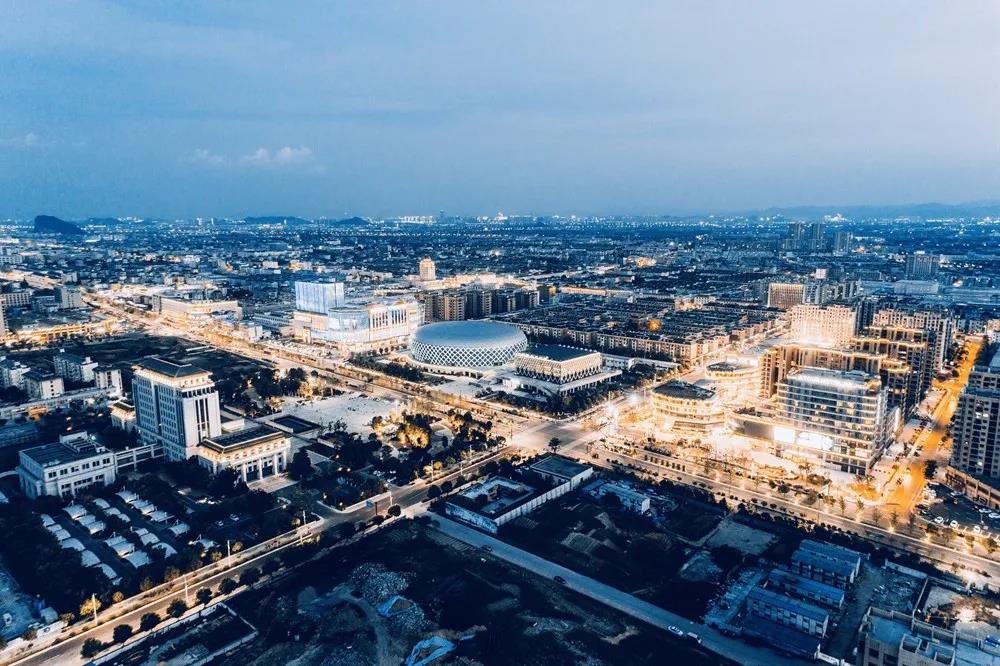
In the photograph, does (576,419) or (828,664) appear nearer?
(828,664)

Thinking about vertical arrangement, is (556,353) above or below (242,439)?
above

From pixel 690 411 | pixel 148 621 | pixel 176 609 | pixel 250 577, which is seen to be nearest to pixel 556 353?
pixel 690 411

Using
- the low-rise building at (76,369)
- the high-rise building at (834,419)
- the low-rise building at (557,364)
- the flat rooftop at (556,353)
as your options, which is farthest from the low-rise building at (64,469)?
the high-rise building at (834,419)

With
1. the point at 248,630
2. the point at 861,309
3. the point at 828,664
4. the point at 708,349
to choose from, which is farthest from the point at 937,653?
the point at 861,309

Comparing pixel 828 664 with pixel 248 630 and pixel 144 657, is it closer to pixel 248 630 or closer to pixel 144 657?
pixel 248 630

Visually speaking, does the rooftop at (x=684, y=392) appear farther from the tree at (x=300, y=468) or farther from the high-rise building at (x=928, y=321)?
the high-rise building at (x=928, y=321)

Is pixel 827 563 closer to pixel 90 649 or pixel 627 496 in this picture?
pixel 627 496

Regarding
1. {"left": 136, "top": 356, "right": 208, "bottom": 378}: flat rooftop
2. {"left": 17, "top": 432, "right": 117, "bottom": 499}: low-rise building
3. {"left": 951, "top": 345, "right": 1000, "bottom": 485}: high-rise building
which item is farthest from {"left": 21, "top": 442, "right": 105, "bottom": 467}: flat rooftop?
{"left": 951, "top": 345, "right": 1000, "bottom": 485}: high-rise building
